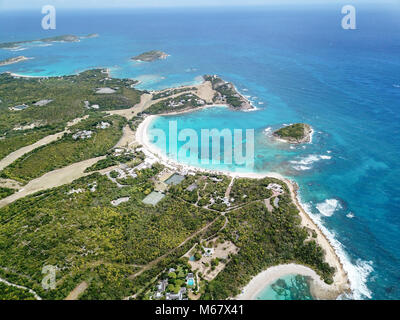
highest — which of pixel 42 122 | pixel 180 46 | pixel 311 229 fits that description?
pixel 180 46

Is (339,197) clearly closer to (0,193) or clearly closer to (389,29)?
(0,193)

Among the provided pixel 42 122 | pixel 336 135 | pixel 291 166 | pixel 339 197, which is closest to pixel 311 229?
pixel 339 197

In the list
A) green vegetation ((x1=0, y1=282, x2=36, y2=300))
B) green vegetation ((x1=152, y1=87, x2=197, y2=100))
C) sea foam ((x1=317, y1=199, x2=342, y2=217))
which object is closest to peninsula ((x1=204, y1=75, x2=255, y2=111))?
green vegetation ((x1=152, y1=87, x2=197, y2=100))

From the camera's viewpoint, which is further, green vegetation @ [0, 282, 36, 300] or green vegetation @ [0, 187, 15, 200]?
green vegetation @ [0, 187, 15, 200]

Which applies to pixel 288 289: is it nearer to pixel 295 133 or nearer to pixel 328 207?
pixel 328 207

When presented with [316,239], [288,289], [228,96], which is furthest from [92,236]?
[228,96]
